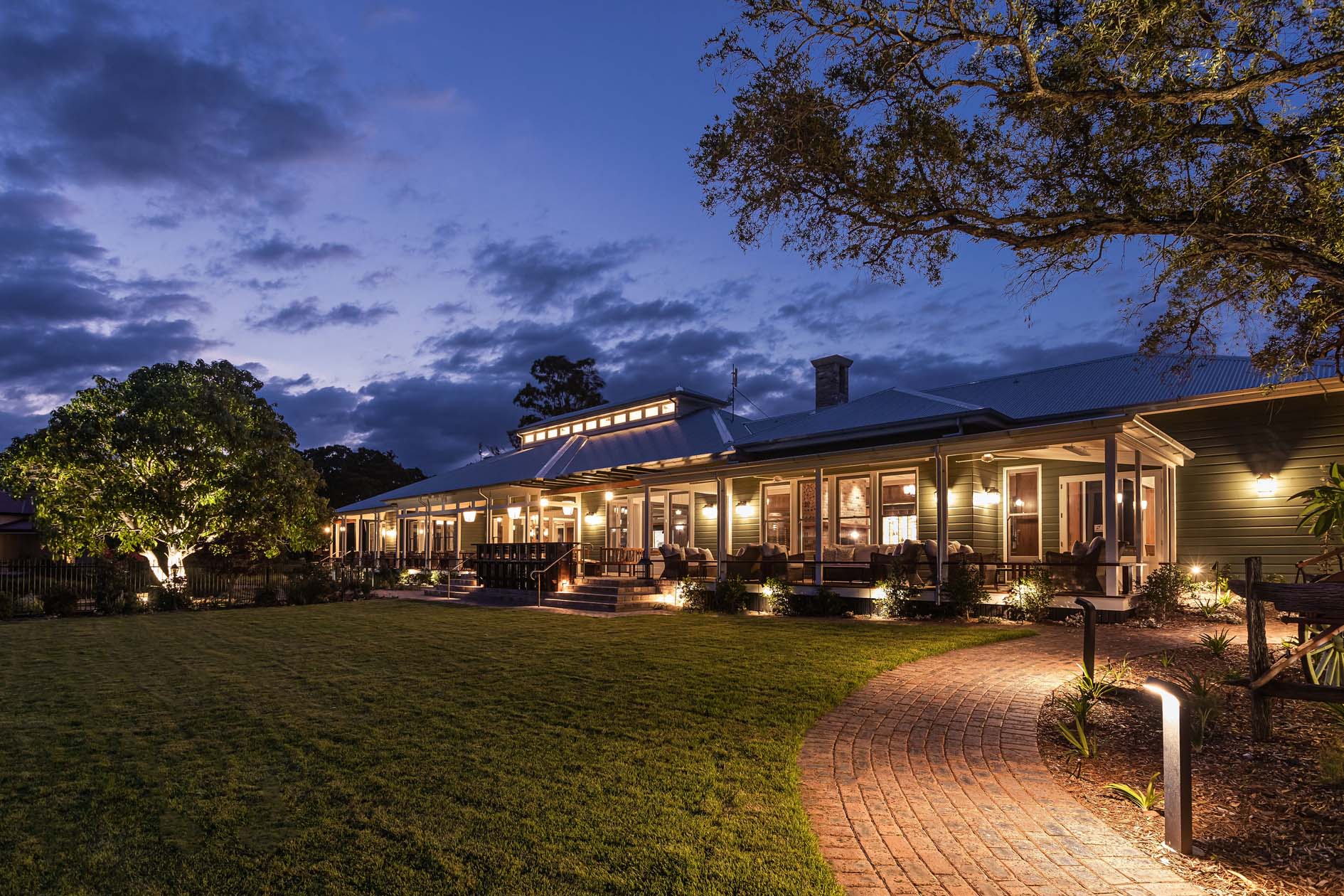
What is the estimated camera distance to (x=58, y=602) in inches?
715

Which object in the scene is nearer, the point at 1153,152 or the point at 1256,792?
the point at 1256,792

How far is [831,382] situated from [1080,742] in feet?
60.1

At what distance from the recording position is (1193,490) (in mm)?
15578

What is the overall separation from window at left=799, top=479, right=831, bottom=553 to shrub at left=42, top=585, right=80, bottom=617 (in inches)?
680

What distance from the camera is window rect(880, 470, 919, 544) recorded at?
1772 centimetres

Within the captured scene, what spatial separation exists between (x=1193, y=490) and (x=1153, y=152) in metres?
10.6

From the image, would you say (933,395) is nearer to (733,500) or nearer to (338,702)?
(733,500)

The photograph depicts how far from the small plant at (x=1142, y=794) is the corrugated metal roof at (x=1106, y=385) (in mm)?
11485

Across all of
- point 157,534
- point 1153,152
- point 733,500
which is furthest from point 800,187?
point 157,534

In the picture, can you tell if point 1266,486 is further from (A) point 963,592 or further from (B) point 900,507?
(B) point 900,507

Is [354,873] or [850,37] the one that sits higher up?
[850,37]

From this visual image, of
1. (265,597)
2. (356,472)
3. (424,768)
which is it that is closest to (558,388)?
(356,472)

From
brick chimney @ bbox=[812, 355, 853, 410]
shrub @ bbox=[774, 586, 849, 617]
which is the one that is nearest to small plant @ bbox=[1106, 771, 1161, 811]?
shrub @ bbox=[774, 586, 849, 617]

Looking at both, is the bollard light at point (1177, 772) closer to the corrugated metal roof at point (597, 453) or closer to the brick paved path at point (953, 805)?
the brick paved path at point (953, 805)
